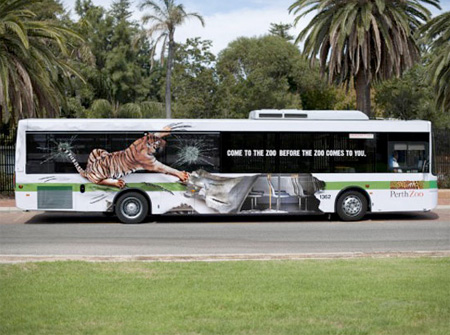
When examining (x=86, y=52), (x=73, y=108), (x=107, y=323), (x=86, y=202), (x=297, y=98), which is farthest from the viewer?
(x=297, y=98)

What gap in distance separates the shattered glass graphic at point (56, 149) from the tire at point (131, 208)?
75.1 inches

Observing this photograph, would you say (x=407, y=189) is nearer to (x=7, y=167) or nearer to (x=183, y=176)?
(x=183, y=176)

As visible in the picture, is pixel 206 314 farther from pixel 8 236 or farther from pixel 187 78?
pixel 187 78

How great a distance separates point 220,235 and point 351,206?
4759mm

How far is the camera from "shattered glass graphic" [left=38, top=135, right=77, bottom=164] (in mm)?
18109

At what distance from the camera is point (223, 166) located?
18.4 meters

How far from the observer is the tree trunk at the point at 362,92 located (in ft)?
97.3

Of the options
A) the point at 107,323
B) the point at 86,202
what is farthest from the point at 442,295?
the point at 86,202

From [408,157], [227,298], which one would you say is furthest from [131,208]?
[227,298]

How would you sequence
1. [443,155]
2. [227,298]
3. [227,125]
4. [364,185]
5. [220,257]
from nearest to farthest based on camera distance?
1. [227,298]
2. [220,257]
3. [227,125]
4. [364,185]
5. [443,155]

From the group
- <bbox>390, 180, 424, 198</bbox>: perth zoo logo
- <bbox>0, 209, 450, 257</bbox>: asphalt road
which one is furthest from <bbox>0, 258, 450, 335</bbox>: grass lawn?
<bbox>390, 180, 424, 198</bbox>: perth zoo logo

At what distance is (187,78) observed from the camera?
4519 centimetres

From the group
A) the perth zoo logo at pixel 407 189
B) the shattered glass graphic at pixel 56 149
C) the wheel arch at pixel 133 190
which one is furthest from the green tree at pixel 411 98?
the shattered glass graphic at pixel 56 149

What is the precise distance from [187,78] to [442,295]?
38.5 meters
